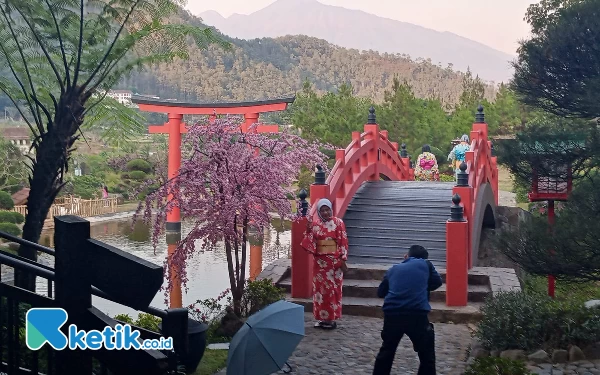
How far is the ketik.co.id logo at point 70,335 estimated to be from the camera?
2986mm

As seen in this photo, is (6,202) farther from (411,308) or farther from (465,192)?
(411,308)

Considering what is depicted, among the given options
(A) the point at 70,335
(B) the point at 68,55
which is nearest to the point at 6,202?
(B) the point at 68,55

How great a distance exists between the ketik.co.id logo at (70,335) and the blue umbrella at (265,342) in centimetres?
200

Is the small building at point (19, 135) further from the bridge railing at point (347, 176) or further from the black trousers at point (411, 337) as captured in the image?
the black trousers at point (411, 337)

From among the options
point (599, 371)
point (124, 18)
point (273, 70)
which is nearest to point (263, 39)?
point (273, 70)

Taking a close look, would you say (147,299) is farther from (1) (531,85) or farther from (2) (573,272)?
(1) (531,85)

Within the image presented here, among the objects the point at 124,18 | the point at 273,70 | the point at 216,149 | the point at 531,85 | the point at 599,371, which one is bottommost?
the point at 599,371

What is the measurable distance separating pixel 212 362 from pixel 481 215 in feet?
22.9

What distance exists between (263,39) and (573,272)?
65.3 metres

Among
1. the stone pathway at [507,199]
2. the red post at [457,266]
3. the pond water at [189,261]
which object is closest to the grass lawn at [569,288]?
the pond water at [189,261]

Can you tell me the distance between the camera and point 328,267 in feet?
23.9

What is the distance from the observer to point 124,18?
9.01 metres

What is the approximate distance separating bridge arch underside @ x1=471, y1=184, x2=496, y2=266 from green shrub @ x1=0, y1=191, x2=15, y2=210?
550 inches

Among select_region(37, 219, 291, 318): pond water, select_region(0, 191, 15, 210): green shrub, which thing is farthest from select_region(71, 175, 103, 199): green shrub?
select_region(0, 191, 15, 210): green shrub
